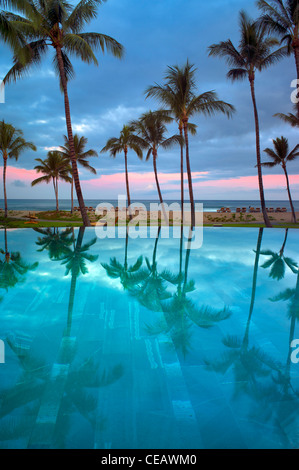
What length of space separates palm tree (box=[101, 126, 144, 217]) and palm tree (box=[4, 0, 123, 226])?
6.96 m

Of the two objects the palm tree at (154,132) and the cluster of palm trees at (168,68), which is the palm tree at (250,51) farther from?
the palm tree at (154,132)

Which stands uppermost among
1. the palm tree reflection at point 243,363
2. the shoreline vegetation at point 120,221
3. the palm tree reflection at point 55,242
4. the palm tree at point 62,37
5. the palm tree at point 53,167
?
the palm tree at point 62,37

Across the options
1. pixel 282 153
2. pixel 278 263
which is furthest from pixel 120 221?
pixel 282 153

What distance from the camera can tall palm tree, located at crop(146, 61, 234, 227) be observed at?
14125 mm

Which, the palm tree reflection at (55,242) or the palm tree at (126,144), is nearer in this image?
the palm tree reflection at (55,242)

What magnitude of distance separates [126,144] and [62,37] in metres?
10.3

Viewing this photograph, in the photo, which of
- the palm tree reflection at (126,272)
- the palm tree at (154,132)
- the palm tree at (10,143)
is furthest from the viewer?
the palm tree at (10,143)

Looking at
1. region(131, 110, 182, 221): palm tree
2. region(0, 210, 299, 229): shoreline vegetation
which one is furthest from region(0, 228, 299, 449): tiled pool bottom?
region(131, 110, 182, 221): palm tree

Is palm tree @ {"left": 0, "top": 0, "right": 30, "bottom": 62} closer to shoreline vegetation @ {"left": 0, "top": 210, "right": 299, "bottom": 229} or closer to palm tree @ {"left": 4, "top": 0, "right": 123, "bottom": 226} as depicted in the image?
palm tree @ {"left": 4, "top": 0, "right": 123, "bottom": 226}

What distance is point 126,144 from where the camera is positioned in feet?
71.4

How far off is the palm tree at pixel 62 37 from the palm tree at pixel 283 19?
22.3 ft

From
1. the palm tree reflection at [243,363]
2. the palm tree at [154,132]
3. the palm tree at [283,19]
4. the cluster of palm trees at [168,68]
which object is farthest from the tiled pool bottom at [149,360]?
the palm tree at [154,132]

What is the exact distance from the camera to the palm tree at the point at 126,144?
19.2 m

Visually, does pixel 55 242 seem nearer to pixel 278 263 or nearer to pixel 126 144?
pixel 278 263
